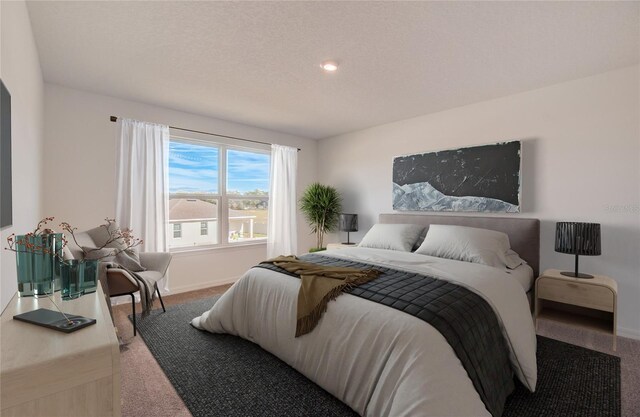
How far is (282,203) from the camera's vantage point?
200 inches

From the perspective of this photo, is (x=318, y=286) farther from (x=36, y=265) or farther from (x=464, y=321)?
(x=36, y=265)

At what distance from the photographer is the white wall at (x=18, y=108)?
1.38m

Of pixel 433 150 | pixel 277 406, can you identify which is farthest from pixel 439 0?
pixel 277 406

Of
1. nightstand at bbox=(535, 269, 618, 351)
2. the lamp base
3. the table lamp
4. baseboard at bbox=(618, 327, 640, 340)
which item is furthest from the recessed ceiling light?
baseboard at bbox=(618, 327, 640, 340)

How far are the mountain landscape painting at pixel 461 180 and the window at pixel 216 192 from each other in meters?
2.18

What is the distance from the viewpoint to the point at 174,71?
9.26 ft

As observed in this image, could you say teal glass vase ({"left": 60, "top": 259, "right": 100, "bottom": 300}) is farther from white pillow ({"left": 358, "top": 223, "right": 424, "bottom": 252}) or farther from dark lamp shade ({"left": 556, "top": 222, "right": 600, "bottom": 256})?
dark lamp shade ({"left": 556, "top": 222, "right": 600, "bottom": 256})

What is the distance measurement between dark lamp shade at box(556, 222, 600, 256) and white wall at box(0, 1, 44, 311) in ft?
12.3

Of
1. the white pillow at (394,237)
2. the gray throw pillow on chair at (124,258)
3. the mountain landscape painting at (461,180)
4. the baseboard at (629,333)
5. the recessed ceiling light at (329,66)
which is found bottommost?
the baseboard at (629,333)

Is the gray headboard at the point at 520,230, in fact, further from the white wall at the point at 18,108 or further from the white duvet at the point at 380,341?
the white wall at the point at 18,108

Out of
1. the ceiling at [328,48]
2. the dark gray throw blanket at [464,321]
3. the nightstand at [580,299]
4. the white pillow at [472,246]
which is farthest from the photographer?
the white pillow at [472,246]

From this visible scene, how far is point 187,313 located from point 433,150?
3.50m

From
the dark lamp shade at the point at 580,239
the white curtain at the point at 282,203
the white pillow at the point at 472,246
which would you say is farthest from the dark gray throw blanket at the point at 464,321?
the white curtain at the point at 282,203

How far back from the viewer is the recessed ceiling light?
2610 mm
